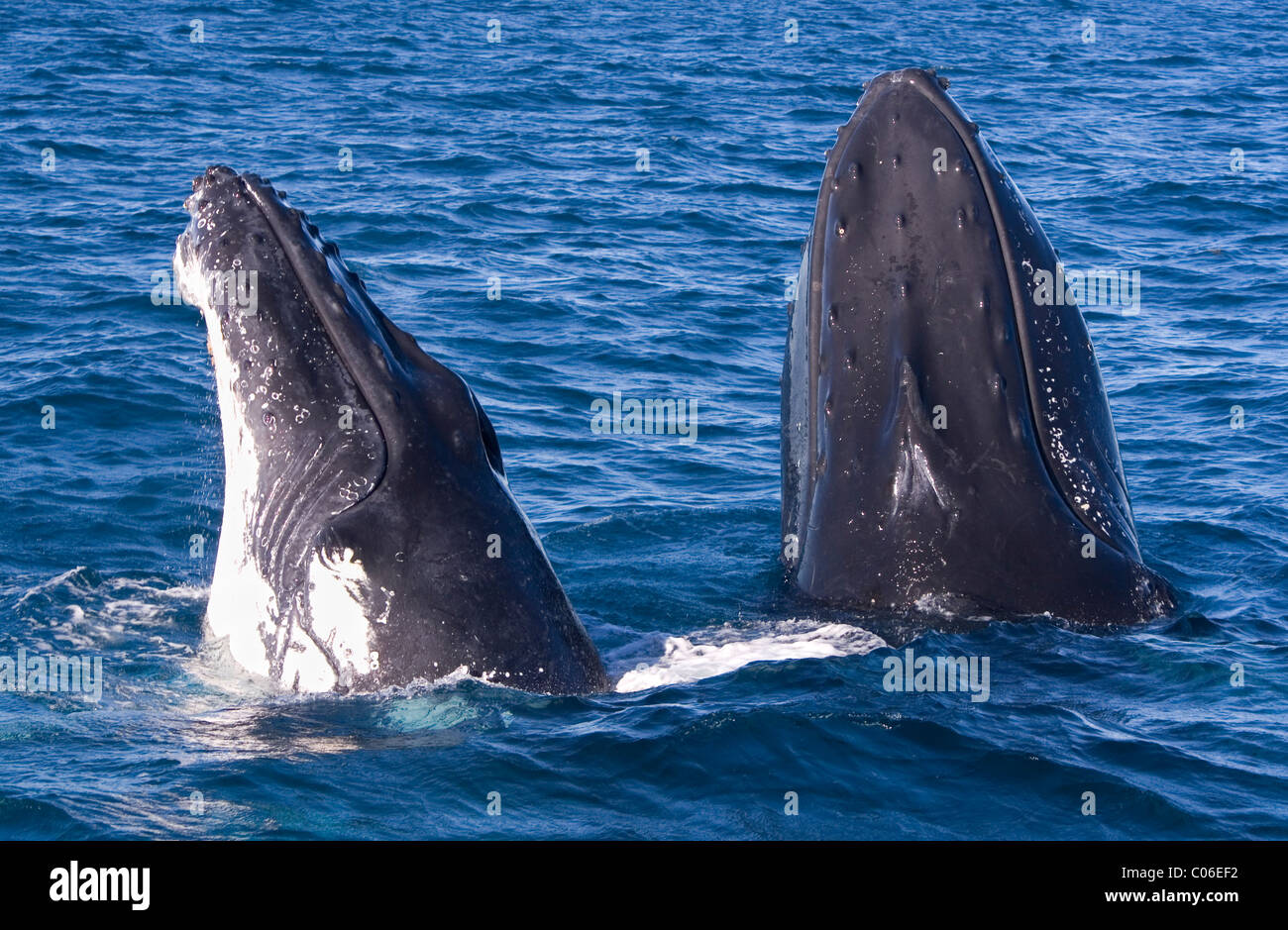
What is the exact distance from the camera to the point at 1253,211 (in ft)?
87.0

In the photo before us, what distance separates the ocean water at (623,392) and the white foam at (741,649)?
0.03 m

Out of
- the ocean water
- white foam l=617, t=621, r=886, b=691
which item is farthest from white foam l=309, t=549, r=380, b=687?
white foam l=617, t=621, r=886, b=691

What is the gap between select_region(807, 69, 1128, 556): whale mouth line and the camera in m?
8.46

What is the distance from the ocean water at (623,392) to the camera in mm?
7684

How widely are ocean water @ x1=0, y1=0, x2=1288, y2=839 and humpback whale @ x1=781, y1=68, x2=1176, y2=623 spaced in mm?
337

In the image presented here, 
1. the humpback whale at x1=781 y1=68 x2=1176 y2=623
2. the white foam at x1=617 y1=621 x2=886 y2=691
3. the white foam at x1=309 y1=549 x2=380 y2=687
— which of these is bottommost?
the white foam at x1=617 y1=621 x2=886 y2=691

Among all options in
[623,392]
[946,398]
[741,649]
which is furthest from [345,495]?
[623,392]

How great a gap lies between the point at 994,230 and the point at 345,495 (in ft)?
11.7

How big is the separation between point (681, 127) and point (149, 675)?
→ 935 inches

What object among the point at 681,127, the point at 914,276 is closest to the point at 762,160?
the point at 681,127

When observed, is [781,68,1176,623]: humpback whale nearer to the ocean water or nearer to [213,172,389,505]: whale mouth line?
the ocean water

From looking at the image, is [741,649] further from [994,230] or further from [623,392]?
[623,392]
